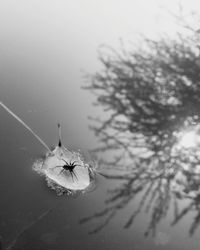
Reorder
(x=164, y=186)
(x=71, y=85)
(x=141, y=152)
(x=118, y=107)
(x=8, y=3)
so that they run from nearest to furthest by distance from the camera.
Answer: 1. (x=164, y=186)
2. (x=141, y=152)
3. (x=118, y=107)
4. (x=71, y=85)
5. (x=8, y=3)

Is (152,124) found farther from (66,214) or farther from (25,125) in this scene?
(66,214)

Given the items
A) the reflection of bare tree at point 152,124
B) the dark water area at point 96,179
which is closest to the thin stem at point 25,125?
the dark water area at point 96,179

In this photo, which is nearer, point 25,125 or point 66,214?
point 66,214

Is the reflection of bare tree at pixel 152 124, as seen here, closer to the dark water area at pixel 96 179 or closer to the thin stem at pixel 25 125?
the dark water area at pixel 96 179

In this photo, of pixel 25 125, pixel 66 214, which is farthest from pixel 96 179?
pixel 25 125

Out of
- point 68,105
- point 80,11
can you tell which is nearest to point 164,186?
point 68,105

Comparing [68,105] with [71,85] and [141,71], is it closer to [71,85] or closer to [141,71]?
[71,85]

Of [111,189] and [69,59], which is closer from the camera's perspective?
[111,189]

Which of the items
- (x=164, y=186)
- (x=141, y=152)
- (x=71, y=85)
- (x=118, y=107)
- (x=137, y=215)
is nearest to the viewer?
(x=137, y=215)
